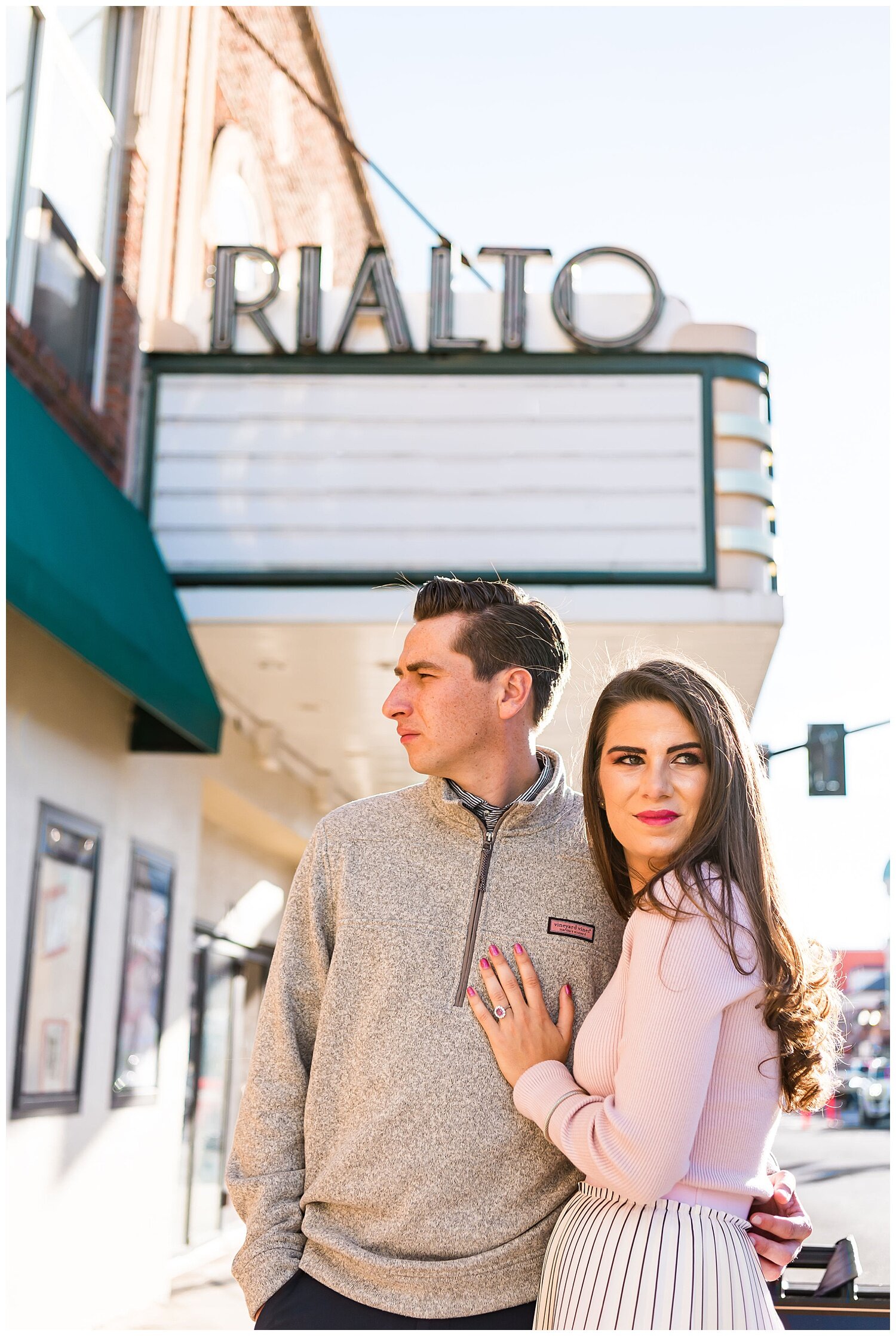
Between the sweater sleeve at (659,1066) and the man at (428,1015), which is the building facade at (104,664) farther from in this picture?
the sweater sleeve at (659,1066)

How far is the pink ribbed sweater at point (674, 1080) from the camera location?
2.29m

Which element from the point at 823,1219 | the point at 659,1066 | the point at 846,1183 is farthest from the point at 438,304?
the point at 846,1183

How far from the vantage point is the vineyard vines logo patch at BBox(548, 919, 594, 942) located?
2.73 m

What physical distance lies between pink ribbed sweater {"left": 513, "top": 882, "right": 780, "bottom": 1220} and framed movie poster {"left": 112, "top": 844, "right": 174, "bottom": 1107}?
6.85 metres

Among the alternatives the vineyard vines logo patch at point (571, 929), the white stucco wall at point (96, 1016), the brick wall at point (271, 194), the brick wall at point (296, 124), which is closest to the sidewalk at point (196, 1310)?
the white stucco wall at point (96, 1016)

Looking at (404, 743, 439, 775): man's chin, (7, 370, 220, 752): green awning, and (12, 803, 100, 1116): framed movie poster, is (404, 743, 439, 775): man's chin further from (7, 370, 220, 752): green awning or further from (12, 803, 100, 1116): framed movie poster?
(12, 803, 100, 1116): framed movie poster

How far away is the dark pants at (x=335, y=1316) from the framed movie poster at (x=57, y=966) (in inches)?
194

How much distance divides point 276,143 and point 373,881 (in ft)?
37.5

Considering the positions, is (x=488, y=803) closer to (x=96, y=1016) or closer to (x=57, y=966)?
(x=57, y=966)

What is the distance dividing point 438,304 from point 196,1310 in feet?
22.3

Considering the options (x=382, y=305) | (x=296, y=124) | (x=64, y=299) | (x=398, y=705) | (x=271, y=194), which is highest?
(x=296, y=124)

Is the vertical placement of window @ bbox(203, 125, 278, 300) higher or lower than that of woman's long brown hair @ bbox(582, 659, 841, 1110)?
higher

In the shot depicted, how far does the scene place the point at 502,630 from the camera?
9.61 feet

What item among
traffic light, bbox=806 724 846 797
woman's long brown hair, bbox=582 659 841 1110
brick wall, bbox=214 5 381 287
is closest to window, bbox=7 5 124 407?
brick wall, bbox=214 5 381 287
